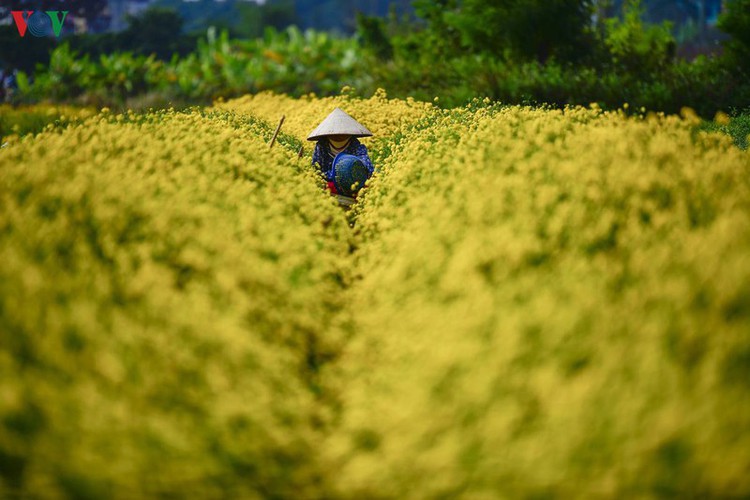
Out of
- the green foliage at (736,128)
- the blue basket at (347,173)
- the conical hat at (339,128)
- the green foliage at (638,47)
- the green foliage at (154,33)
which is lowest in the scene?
the green foliage at (736,128)

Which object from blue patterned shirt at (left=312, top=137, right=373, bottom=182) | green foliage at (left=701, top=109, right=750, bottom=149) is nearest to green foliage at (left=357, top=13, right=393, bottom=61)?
green foliage at (left=701, top=109, right=750, bottom=149)

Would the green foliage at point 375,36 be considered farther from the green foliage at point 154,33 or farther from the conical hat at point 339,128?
the green foliage at point 154,33

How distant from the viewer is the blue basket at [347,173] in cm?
774

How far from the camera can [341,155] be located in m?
7.98

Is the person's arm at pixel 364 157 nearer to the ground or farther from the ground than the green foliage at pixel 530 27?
nearer to the ground

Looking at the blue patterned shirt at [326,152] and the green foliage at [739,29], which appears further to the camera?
the green foliage at [739,29]

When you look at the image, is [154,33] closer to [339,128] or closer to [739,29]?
[739,29]

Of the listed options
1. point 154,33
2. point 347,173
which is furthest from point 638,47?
point 154,33

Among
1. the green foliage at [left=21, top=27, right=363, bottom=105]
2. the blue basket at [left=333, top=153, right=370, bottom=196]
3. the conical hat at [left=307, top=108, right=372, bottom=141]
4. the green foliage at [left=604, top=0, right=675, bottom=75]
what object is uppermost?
the green foliage at [left=21, top=27, right=363, bottom=105]

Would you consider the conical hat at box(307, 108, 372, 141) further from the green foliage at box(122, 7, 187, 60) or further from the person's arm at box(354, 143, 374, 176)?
the green foliage at box(122, 7, 187, 60)

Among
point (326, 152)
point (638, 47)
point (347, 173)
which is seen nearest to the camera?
point (347, 173)

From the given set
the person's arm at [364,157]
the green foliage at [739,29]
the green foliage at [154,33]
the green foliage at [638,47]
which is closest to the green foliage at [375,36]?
the green foliage at [638,47]

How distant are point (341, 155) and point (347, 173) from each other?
0.37 m

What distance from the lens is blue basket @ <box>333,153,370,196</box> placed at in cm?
774
